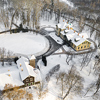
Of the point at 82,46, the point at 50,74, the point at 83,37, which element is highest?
the point at 83,37

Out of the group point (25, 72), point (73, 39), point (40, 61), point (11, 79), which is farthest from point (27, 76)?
point (73, 39)

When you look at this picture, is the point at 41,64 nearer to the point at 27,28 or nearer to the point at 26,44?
the point at 26,44

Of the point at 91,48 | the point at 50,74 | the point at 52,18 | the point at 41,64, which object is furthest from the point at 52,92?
the point at 52,18

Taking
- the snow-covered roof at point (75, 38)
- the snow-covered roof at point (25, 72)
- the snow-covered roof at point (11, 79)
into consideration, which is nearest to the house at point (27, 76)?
the snow-covered roof at point (25, 72)

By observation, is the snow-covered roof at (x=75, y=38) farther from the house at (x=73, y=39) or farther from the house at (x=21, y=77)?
the house at (x=21, y=77)

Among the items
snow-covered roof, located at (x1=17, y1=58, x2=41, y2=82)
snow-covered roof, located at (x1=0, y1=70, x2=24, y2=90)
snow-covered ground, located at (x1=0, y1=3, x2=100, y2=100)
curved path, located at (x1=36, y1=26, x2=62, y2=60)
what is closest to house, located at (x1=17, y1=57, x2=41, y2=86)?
snow-covered roof, located at (x1=17, y1=58, x2=41, y2=82)

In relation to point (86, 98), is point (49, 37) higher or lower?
higher
